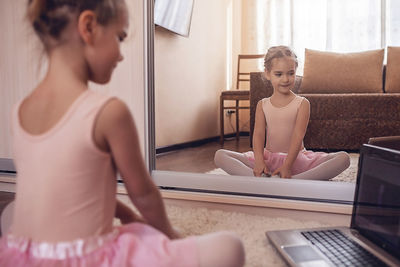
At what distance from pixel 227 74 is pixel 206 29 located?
2.53 ft

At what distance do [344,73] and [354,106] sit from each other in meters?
0.48

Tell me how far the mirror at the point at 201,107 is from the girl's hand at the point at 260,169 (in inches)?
10.8

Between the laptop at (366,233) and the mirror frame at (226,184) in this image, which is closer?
the laptop at (366,233)

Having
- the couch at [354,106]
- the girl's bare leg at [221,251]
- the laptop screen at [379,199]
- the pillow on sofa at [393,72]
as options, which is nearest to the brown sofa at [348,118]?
the couch at [354,106]

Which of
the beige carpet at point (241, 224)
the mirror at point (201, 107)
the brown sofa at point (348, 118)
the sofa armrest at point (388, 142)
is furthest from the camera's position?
the brown sofa at point (348, 118)

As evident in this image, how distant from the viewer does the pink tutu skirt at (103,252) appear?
62 centimetres

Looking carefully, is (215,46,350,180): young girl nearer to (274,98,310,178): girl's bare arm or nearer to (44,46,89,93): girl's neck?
(274,98,310,178): girl's bare arm

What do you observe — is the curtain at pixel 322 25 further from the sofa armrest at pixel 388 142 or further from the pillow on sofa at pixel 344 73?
the sofa armrest at pixel 388 142

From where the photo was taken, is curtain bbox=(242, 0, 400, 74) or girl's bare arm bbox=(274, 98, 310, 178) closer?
girl's bare arm bbox=(274, 98, 310, 178)

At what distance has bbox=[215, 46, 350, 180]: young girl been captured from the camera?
1652 millimetres

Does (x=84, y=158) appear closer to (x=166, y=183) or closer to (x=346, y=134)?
(x=166, y=183)

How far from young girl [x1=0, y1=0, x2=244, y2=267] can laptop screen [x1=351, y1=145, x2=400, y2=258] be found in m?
0.37

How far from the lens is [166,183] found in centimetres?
151

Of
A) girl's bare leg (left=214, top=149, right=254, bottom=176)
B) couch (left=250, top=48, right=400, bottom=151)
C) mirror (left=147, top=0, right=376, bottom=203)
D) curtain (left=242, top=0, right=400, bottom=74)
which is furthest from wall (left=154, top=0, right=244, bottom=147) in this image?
girl's bare leg (left=214, top=149, right=254, bottom=176)
